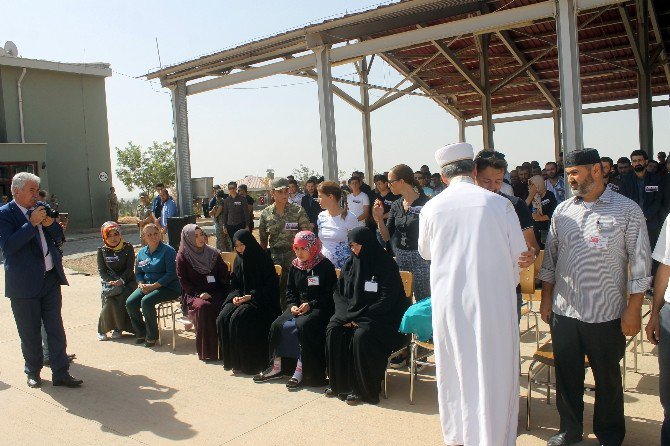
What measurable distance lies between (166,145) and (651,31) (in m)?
30.6

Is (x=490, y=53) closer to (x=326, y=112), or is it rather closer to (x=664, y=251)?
(x=326, y=112)

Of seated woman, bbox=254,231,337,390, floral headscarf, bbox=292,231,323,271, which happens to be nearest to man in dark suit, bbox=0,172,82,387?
seated woman, bbox=254,231,337,390

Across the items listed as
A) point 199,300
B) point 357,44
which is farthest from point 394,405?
point 357,44

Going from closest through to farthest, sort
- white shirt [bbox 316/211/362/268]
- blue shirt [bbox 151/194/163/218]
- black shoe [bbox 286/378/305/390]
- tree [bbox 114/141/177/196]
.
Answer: black shoe [bbox 286/378/305/390] → white shirt [bbox 316/211/362/268] → blue shirt [bbox 151/194/163/218] → tree [bbox 114/141/177/196]

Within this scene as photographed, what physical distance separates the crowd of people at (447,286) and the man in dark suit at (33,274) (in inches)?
6.2

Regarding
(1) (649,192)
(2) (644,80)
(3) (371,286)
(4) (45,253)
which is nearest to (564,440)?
(3) (371,286)

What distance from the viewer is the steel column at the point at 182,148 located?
11531 mm

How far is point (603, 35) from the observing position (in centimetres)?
1362

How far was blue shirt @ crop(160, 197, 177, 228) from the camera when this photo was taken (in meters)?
11.9

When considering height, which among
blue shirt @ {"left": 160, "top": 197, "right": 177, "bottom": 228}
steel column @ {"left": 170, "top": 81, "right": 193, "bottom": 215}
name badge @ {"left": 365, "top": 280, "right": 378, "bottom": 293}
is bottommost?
name badge @ {"left": 365, "top": 280, "right": 378, "bottom": 293}

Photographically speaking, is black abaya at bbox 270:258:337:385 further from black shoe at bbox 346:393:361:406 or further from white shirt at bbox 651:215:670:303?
white shirt at bbox 651:215:670:303

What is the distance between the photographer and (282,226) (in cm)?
661

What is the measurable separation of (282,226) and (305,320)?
5.90ft

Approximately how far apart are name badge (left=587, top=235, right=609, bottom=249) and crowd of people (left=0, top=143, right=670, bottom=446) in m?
0.01
